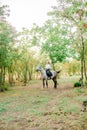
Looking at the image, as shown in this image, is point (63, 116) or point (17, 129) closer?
point (17, 129)

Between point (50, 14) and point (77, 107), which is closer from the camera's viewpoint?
point (77, 107)

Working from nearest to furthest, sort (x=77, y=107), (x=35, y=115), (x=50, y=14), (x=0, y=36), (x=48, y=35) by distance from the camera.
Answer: (x=35, y=115), (x=77, y=107), (x=0, y=36), (x=50, y=14), (x=48, y=35)

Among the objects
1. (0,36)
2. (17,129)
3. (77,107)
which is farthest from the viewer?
(0,36)

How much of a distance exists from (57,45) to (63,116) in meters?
16.2

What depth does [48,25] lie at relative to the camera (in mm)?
26234

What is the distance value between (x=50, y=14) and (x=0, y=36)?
5146mm

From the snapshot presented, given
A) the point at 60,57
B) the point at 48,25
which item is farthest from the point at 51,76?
the point at 48,25

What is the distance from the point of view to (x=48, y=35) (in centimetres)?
2719

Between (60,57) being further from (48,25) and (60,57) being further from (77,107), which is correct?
(77,107)

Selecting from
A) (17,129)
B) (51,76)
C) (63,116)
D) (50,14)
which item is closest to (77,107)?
(63,116)

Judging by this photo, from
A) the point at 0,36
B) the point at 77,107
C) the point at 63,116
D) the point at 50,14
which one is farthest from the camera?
the point at 50,14

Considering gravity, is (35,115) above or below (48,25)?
below

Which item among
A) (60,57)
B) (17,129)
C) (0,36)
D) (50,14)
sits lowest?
(17,129)

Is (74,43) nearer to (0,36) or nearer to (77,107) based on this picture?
(0,36)
